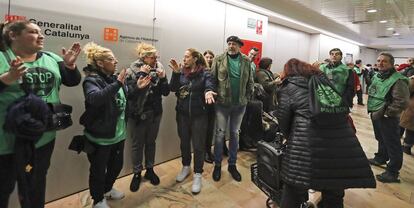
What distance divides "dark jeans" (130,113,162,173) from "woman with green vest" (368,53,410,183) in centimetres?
260

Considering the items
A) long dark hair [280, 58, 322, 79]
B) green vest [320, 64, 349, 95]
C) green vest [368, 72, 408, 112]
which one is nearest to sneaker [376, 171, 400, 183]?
green vest [368, 72, 408, 112]

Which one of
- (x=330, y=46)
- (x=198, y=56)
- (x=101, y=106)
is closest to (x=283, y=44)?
(x=330, y=46)

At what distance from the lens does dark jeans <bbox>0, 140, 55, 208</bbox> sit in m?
1.55

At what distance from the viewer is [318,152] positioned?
5.35 ft

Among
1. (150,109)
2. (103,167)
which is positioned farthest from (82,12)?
(103,167)

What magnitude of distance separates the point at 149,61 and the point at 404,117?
3.96 m

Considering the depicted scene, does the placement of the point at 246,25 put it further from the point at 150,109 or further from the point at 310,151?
the point at 310,151

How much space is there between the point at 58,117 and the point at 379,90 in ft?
11.0

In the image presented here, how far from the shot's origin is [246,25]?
4.41m

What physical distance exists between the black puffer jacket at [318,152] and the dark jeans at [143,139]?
4.89 feet

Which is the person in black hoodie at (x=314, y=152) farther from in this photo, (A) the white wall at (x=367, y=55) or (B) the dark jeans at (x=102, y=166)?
(A) the white wall at (x=367, y=55)

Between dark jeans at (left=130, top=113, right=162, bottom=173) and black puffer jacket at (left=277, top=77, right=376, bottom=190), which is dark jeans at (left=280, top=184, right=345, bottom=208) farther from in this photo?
dark jeans at (left=130, top=113, right=162, bottom=173)

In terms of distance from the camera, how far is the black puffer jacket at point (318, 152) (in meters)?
1.63

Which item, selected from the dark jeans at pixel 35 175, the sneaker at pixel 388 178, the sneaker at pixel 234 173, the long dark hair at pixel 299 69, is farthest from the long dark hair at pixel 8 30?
the sneaker at pixel 388 178
